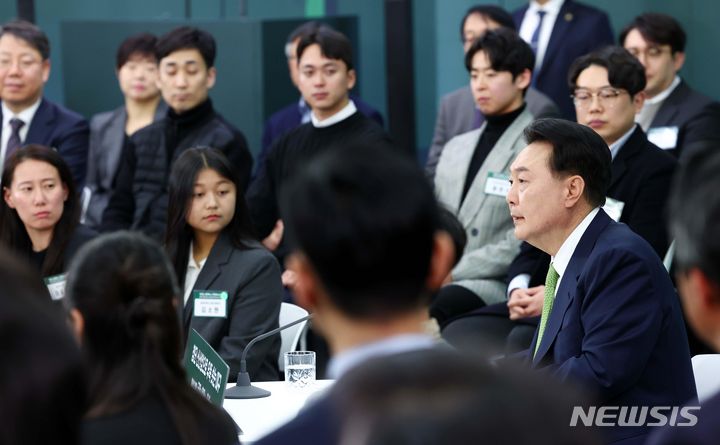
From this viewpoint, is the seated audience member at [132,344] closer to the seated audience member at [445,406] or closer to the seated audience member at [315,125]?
the seated audience member at [445,406]

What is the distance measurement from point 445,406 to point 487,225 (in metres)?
3.89

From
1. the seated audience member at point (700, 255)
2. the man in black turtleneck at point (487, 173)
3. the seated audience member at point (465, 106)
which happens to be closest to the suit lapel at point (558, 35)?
the seated audience member at point (465, 106)

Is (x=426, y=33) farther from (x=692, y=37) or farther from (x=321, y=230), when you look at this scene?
(x=321, y=230)

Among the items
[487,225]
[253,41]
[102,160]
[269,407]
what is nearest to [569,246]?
[269,407]

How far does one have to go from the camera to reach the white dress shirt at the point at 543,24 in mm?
5602

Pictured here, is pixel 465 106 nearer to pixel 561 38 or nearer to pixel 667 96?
pixel 561 38

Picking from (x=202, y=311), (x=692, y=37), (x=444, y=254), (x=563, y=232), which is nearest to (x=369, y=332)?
(x=444, y=254)

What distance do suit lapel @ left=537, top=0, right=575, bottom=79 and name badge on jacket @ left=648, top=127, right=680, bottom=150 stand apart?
0.76m

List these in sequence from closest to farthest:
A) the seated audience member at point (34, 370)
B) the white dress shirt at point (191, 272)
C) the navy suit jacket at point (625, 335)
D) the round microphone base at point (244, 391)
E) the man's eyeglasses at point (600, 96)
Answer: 1. the seated audience member at point (34, 370)
2. the navy suit jacket at point (625, 335)
3. the round microphone base at point (244, 391)
4. the white dress shirt at point (191, 272)
5. the man's eyeglasses at point (600, 96)

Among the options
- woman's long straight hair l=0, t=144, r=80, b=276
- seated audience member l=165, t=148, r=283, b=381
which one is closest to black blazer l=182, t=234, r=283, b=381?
seated audience member l=165, t=148, r=283, b=381

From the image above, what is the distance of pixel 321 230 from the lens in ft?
4.19

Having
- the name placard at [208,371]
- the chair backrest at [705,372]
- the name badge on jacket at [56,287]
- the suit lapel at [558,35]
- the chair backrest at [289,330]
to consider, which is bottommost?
the chair backrest at [289,330]

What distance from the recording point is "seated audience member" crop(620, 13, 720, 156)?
491 cm

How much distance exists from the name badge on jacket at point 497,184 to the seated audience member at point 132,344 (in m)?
3.03
